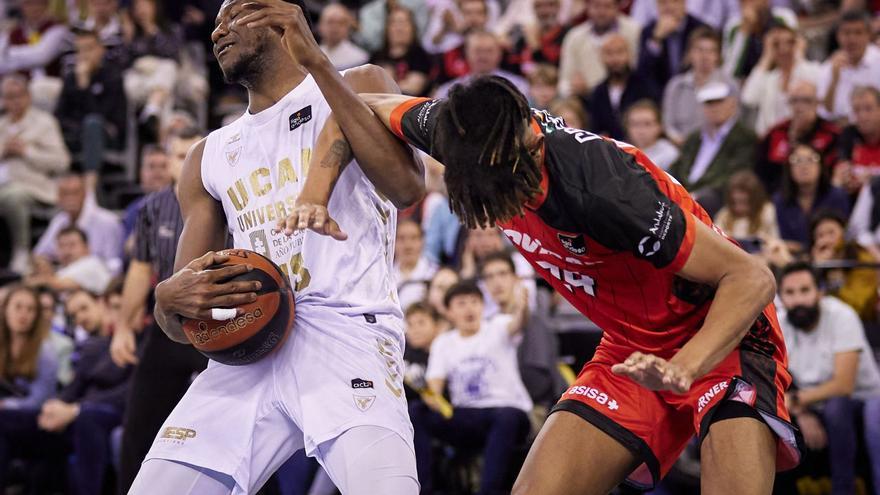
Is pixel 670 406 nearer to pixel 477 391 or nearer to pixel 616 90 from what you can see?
pixel 477 391

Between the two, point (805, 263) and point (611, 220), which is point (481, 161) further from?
point (805, 263)

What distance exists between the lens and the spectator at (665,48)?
11.3 meters

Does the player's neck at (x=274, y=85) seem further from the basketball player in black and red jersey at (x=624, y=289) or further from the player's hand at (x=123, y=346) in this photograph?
the player's hand at (x=123, y=346)

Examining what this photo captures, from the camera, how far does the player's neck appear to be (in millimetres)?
4398

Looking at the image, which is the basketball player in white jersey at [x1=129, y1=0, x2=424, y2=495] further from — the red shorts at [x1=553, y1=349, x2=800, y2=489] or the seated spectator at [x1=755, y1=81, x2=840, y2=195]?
the seated spectator at [x1=755, y1=81, x2=840, y2=195]

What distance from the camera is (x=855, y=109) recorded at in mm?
9156

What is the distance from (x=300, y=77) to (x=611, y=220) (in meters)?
1.32

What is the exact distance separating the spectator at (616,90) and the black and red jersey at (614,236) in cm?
661

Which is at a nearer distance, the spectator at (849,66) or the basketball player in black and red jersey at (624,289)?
the basketball player in black and red jersey at (624,289)

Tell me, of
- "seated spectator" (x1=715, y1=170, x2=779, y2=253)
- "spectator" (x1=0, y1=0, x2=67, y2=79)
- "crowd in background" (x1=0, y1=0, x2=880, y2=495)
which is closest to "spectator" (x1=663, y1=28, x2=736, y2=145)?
"crowd in background" (x1=0, y1=0, x2=880, y2=495)

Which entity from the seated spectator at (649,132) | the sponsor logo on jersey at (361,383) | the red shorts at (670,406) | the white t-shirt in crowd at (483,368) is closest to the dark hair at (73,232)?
the white t-shirt in crowd at (483,368)

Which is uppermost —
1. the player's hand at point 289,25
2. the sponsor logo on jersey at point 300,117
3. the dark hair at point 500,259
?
the player's hand at point 289,25

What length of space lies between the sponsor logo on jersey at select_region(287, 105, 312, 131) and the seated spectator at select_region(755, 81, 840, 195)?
5.80 metres

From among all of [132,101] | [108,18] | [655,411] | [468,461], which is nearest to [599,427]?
[655,411]
